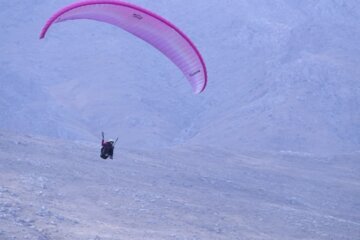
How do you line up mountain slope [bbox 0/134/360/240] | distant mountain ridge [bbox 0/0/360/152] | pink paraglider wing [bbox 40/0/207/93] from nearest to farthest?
pink paraglider wing [bbox 40/0/207/93] < mountain slope [bbox 0/134/360/240] < distant mountain ridge [bbox 0/0/360/152]

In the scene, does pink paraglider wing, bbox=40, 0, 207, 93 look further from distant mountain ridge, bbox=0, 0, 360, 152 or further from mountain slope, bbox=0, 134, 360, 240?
distant mountain ridge, bbox=0, 0, 360, 152

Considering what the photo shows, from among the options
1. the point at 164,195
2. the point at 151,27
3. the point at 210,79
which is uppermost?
the point at 210,79

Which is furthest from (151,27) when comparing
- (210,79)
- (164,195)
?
(210,79)

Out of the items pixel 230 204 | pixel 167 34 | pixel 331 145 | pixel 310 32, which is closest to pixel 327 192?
pixel 230 204

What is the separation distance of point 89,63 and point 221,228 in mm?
27328

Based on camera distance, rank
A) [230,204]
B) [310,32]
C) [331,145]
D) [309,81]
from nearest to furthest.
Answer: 1. [230,204]
2. [331,145]
3. [309,81]
4. [310,32]

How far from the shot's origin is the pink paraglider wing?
10320 mm

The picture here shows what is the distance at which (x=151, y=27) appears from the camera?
11109 mm

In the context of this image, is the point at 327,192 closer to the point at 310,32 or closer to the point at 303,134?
the point at 303,134

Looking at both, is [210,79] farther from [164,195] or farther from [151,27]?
[151,27]

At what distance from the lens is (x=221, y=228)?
750 inches

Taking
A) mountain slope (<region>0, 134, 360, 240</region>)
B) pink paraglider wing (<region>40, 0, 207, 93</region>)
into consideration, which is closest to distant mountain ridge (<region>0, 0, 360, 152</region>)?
mountain slope (<region>0, 134, 360, 240</region>)

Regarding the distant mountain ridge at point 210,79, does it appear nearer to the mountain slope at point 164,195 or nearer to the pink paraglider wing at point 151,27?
the mountain slope at point 164,195

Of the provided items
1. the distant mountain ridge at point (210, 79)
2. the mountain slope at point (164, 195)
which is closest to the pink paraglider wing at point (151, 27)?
the mountain slope at point (164, 195)
